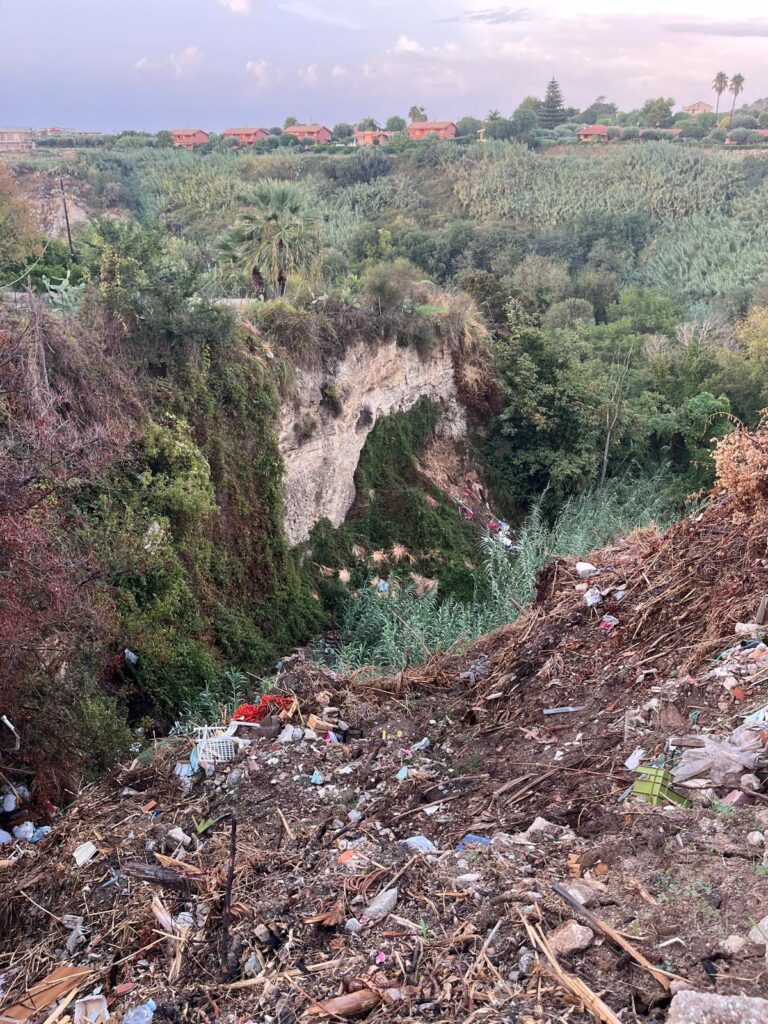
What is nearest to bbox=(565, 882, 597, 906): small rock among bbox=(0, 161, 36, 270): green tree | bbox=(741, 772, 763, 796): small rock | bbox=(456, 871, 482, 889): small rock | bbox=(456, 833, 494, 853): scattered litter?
bbox=(456, 871, 482, 889): small rock

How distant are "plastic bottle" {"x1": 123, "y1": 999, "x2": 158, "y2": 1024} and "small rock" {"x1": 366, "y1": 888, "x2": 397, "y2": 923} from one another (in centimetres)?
92

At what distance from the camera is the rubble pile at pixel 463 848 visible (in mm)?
2836

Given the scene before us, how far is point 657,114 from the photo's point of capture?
8375cm

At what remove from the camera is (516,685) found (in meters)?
5.61

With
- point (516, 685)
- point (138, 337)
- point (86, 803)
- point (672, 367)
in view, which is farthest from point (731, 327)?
point (86, 803)

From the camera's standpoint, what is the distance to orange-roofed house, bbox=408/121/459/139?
8038cm

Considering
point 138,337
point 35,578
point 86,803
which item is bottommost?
point 86,803

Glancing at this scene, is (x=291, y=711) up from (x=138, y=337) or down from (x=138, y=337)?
down

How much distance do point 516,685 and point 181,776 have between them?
238 cm

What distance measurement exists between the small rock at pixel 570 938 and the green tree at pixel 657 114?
9438 cm

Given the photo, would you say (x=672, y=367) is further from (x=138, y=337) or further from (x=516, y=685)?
(x=516, y=685)

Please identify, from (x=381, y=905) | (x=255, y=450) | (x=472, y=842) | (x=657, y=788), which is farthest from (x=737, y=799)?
(x=255, y=450)

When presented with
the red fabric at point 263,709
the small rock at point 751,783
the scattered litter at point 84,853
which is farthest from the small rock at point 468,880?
the red fabric at point 263,709

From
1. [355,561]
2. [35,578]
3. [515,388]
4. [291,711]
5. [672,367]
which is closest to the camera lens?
[291,711]
